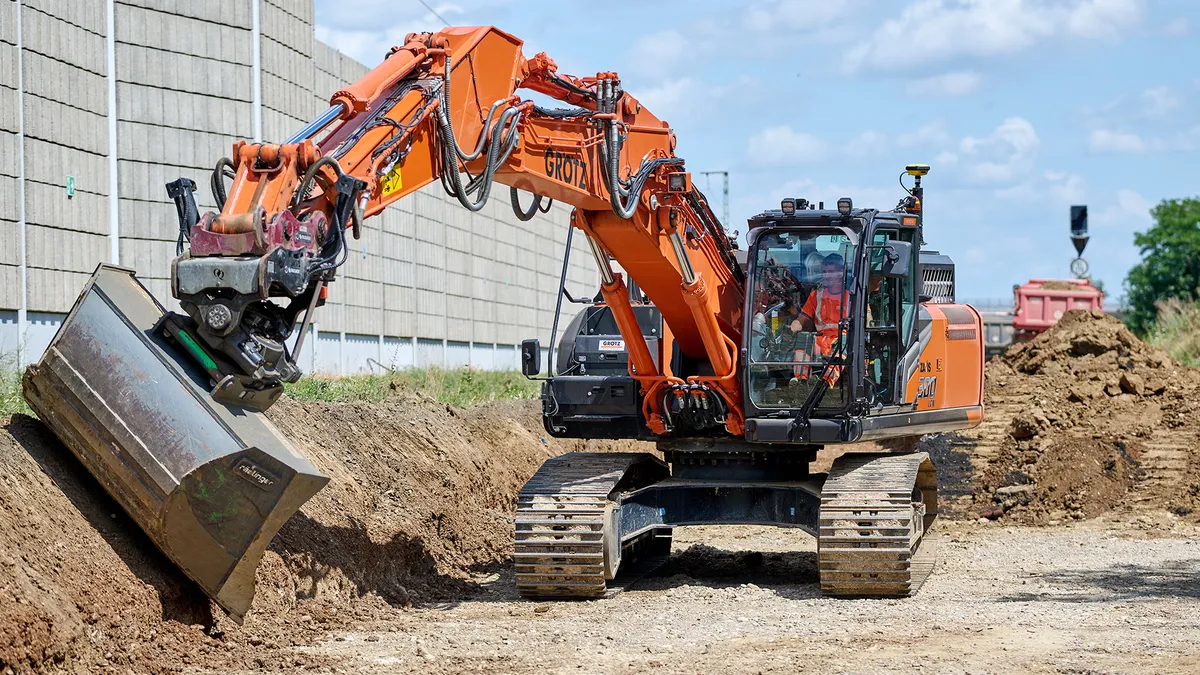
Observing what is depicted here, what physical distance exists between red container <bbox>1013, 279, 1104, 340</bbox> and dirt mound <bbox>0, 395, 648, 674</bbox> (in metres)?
20.7

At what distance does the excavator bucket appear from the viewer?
26.7 feet

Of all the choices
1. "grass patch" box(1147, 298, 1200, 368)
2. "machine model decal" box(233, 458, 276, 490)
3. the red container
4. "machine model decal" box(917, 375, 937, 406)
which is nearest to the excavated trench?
"machine model decal" box(233, 458, 276, 490)

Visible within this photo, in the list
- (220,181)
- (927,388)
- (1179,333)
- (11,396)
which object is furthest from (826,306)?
(1179,333)

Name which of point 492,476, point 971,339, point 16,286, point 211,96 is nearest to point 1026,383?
point 971,339

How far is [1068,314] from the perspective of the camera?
22.5 m

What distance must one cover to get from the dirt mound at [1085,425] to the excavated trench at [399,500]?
0.03 meters

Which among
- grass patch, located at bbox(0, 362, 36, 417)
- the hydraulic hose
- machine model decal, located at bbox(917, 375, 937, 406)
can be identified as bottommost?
grass patch, located at bbox(0, 362, 36, 417)

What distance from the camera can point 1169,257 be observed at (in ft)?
242

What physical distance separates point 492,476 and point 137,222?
507 centimetres

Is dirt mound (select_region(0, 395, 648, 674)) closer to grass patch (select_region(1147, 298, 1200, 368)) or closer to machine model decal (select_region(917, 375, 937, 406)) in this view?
machine model decal (select_region(917, 375, 937, 406))

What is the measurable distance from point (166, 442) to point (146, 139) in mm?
10294

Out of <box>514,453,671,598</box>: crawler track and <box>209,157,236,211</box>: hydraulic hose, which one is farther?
<box>514,453,671,598</box>: crawler track

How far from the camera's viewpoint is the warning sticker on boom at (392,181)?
29.1 feet

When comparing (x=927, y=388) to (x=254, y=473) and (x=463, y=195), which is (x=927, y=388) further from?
(x=254, y=473)
